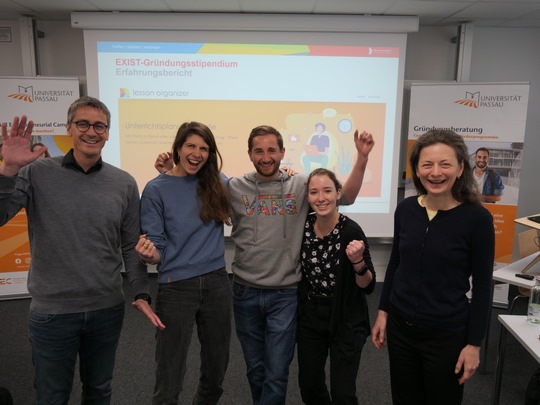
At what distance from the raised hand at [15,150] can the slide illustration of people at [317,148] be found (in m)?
2.97

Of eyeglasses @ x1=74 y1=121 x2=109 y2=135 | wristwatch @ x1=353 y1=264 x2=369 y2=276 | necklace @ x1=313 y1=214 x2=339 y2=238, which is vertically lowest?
wristwatch @ x1=353 y1=264 x2=369 y2=276

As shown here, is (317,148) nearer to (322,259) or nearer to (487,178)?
(487,178)

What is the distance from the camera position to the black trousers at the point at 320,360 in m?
1.68

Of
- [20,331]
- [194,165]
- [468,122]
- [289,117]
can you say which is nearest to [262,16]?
[289,117]

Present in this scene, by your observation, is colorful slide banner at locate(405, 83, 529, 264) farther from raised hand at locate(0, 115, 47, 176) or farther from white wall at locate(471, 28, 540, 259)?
raised hand at locate(0, 115, 47, 176)

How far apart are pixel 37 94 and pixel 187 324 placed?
137 inches

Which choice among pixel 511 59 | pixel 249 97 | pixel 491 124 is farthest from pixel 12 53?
pixel 511 59

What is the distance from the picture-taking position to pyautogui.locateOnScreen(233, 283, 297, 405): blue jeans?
5.78ft

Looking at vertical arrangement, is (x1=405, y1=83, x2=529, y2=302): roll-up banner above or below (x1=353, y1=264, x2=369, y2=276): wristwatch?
above

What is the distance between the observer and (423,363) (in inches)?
60.3

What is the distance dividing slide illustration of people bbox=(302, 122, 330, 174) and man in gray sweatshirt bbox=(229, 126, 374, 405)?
2300mm

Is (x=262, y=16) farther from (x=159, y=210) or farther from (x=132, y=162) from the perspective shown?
(x=159, y=210)

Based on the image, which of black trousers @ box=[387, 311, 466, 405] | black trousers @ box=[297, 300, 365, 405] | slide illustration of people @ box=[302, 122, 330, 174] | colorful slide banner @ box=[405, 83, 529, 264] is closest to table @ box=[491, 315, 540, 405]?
black trousers @ box=[387, 311, 466, 405]

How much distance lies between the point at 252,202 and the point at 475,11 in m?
3.58
